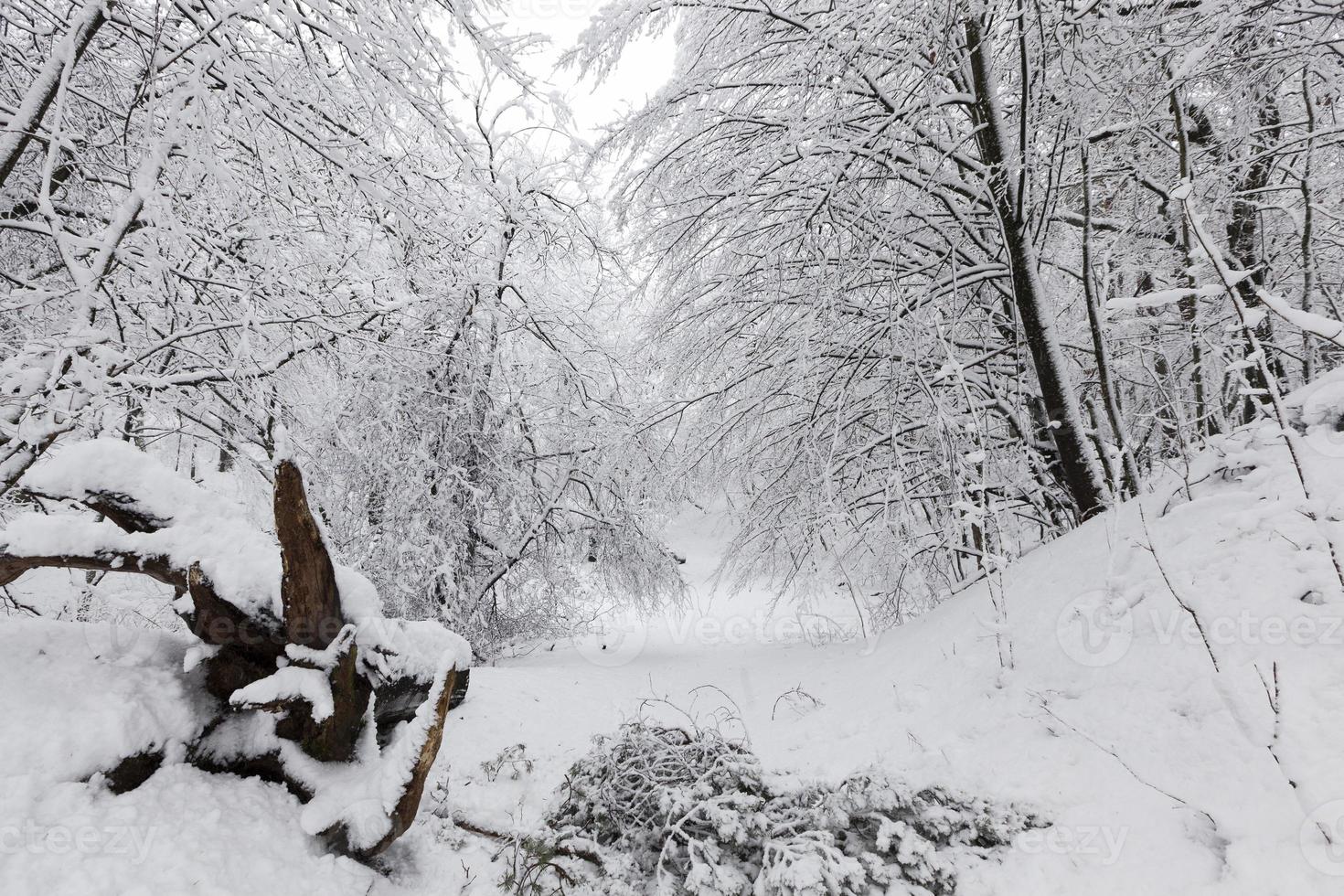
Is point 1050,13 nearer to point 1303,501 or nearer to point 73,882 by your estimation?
point 1303,501

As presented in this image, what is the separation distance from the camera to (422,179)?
3430 mm

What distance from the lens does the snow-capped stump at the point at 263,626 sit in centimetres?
217

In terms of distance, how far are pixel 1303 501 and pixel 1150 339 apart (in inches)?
132
